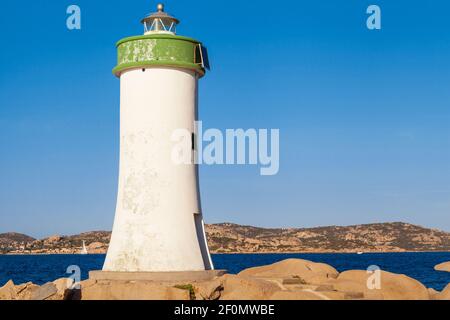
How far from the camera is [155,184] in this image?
806 inches

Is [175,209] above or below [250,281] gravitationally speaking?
above

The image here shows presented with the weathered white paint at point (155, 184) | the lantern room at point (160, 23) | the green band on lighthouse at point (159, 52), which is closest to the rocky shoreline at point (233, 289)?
the weathered white paint at point (155, 184)

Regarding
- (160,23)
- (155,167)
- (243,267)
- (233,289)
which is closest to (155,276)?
(233,289)

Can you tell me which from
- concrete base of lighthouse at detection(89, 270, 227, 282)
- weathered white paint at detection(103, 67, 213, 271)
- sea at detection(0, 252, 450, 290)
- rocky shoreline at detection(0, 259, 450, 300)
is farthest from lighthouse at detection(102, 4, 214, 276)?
sea at detection(0, 252, 450, 290)

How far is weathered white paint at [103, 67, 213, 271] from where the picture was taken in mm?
20391

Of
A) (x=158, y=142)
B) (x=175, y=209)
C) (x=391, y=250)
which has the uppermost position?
(x=158, y=142)

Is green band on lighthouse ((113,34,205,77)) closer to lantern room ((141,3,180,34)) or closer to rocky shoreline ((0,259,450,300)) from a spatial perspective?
lantern room ((141,3,180,34))

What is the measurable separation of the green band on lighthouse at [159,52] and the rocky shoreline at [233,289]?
244 inches

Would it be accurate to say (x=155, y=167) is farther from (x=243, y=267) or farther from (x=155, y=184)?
(x=243, y=267)

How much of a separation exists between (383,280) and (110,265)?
820 cm
